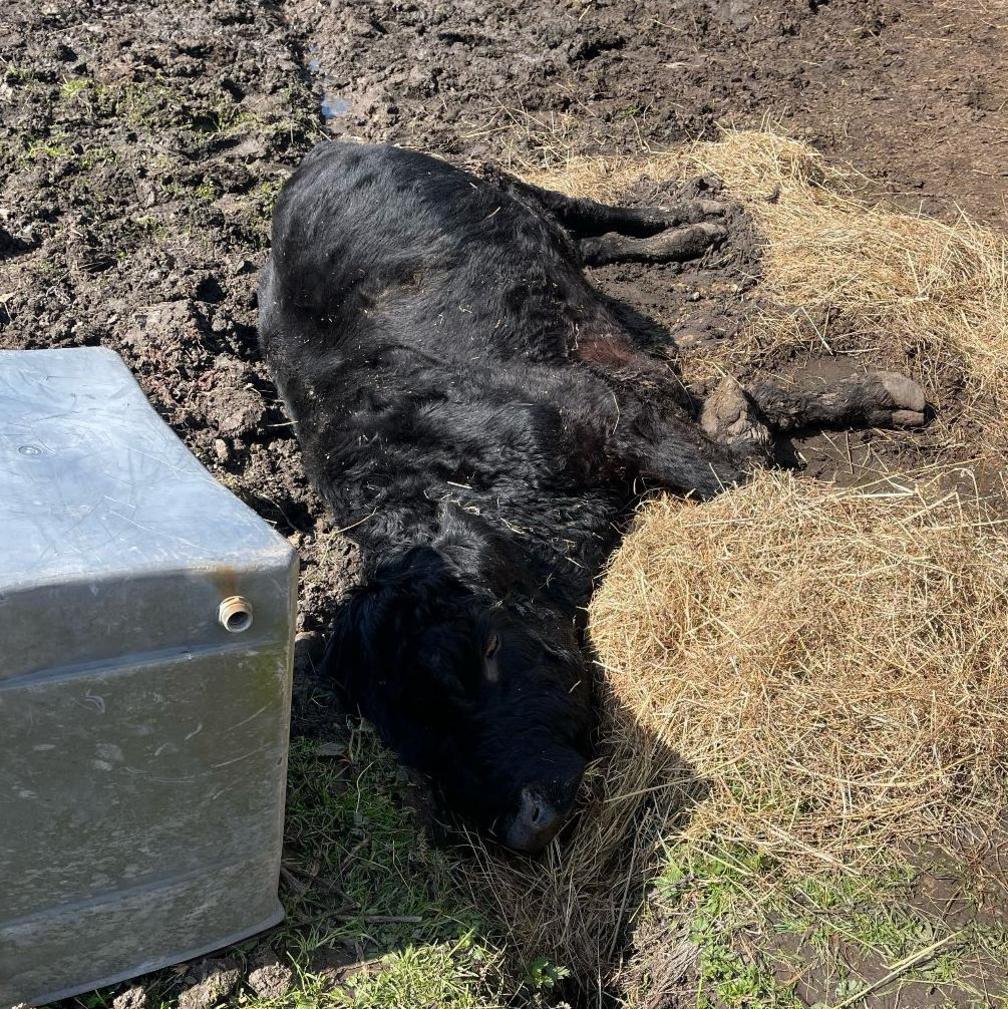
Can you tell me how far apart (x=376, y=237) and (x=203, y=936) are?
342 cm

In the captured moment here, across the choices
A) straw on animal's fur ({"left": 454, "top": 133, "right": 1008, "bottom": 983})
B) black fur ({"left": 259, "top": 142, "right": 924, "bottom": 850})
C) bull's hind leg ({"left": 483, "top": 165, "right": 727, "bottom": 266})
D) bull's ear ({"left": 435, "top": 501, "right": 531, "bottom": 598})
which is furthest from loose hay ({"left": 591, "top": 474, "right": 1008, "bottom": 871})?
bull's hind leg ({"left": 483, "top": 165, "right": 727, "bottom": 266})

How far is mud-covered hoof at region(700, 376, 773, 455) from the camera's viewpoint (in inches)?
200

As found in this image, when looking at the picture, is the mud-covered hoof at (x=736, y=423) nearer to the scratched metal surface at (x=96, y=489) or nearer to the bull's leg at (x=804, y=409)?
the bull's leg at (x=804, y=409)

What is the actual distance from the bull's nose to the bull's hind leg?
3.62 meters

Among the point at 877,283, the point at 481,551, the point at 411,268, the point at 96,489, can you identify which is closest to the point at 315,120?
the point at 411,268

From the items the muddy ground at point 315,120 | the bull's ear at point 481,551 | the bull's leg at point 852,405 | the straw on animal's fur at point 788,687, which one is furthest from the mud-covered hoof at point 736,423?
the bull's ear at point 481,551

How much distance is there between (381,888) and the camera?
11.1 feet

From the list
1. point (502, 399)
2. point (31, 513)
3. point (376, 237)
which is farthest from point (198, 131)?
point (31, 513)

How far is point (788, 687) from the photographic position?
3.89m

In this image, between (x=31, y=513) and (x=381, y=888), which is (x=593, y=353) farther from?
(x=31, y=513)

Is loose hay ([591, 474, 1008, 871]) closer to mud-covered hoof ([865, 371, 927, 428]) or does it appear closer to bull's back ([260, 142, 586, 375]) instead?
mud-covered hoof ([865, 371, 927, 428])

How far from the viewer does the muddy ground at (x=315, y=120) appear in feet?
18.4

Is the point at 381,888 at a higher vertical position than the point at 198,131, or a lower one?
lower

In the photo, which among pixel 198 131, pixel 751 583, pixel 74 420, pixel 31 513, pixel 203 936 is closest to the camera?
pixel 31 513
